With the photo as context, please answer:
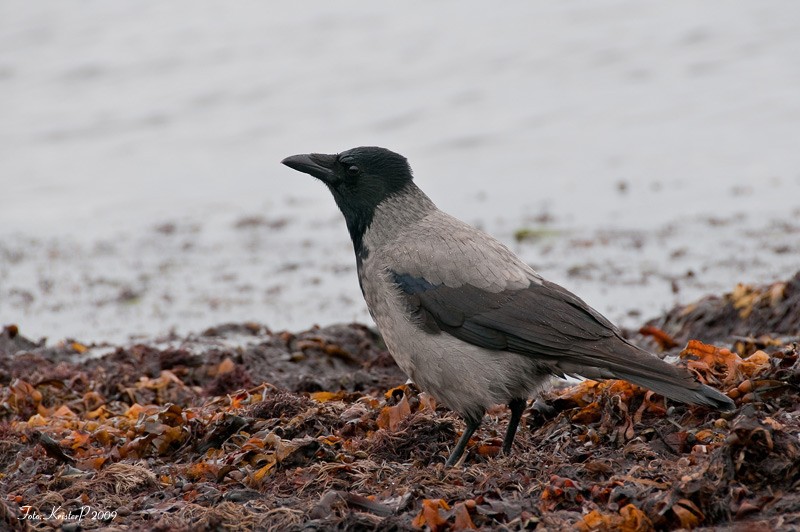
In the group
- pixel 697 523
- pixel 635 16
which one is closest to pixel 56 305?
pixel 697 523

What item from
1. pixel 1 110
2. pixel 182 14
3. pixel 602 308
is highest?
pixel 182 14

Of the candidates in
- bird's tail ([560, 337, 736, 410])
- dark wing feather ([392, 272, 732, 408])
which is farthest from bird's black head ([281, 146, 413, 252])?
bird's tail ([560, 337, 736, 410])

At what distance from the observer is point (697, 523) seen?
453cm

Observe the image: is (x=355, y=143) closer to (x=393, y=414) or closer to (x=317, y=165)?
(x=317, y=165)

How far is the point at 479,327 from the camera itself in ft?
18.8

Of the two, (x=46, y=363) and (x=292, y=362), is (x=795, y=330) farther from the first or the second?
(x=46, y=363)

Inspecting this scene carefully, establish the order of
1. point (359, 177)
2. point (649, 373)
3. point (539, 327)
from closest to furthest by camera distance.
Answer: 1. point (649, 373)
2. point (539, 327)
3. point (359, 177)

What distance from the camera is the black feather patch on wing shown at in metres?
5.62

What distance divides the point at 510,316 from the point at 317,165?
5.71 ft

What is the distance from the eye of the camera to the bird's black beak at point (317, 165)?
6617 mm

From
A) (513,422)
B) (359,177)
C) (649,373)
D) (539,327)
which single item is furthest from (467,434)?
(359,177)

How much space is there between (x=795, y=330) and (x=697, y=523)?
427 cm

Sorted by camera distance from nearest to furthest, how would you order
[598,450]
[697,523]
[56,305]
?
1. [697,523]
2. [598,450]
3. [56,305]

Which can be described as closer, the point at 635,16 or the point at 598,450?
the point at 598,450
